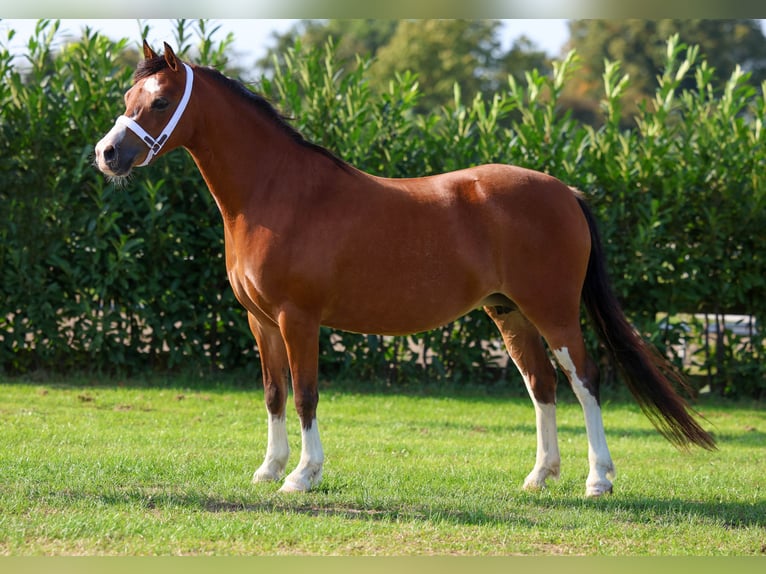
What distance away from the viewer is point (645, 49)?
138 feet

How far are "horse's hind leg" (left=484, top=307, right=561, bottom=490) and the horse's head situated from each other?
2.37m

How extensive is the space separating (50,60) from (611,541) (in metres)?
8.02

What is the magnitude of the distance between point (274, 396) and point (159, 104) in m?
1.87

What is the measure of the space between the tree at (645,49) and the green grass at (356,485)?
30.9 metres

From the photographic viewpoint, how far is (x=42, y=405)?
810 cm

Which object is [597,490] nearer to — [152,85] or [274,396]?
[274,396]

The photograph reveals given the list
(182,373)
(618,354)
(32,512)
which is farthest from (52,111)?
(618,354)

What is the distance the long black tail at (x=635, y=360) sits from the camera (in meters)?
5.51

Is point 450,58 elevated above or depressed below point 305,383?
above

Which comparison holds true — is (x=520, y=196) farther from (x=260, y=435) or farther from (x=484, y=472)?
(x=260, y=435)

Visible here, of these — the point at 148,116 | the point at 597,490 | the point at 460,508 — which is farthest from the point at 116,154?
the point at 597,490

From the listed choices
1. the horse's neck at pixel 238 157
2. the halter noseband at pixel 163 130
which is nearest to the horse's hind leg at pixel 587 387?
the horse's neck at pixel 238 157

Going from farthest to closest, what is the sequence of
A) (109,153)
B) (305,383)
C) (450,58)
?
(450,58)
(305,383)
(109,153)

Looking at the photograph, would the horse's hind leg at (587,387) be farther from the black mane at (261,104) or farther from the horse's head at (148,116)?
the horse's head at (148,116)
